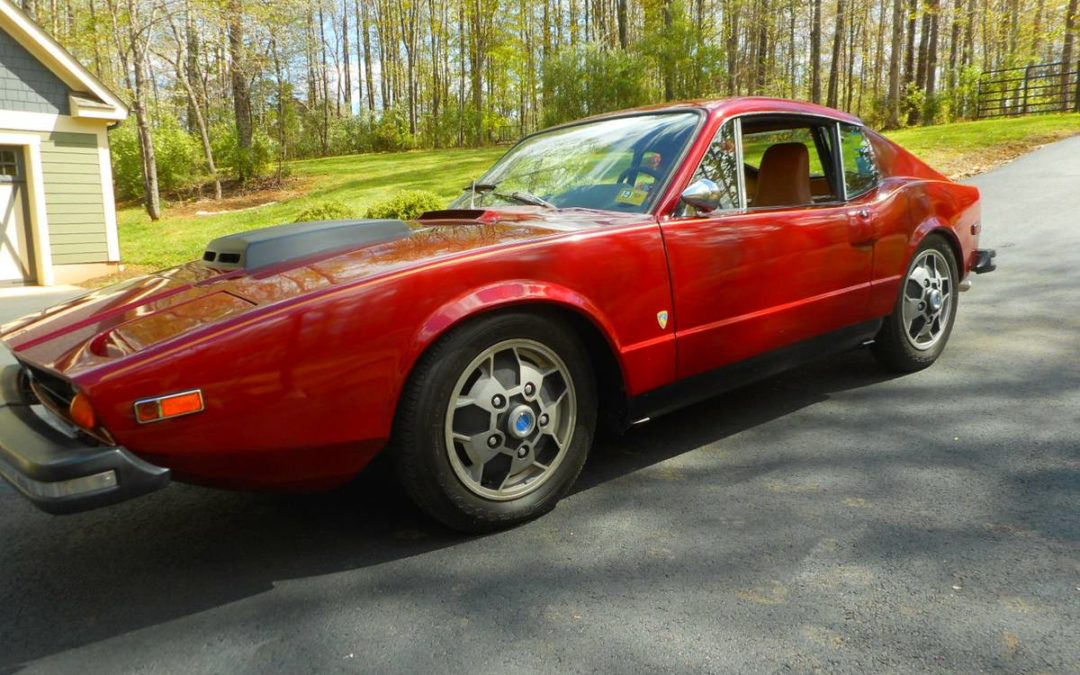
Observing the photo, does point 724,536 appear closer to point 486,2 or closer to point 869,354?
point 869,354

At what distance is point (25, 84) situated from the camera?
12914 mm

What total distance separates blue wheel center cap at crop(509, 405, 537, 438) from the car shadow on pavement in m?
0.37

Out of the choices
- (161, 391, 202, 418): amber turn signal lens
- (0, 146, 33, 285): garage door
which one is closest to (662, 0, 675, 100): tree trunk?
(0, 146, 33, 285): garage door

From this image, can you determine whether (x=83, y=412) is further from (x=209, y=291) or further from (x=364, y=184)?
(x=364, y=184)

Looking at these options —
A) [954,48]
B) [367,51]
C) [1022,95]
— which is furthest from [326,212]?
[367,51]

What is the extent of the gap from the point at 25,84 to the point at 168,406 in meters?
14.3

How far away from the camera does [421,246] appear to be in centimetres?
262

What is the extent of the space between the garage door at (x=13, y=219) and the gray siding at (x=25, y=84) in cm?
82

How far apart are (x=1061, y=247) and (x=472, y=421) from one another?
7.51m

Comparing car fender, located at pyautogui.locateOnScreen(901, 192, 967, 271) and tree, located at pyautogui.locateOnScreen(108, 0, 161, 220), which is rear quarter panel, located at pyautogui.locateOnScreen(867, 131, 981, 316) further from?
tree, located at pyautogui.locateOnScreen(108, 0, 161, 220)

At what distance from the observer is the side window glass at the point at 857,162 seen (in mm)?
3881

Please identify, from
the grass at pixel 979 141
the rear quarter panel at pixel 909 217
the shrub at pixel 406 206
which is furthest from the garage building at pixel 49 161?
the grass at pixel 979 141

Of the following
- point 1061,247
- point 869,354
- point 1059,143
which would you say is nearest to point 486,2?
point 1059,143

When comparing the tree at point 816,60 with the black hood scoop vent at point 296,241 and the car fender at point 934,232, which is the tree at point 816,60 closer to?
the car fender at point 934,232
